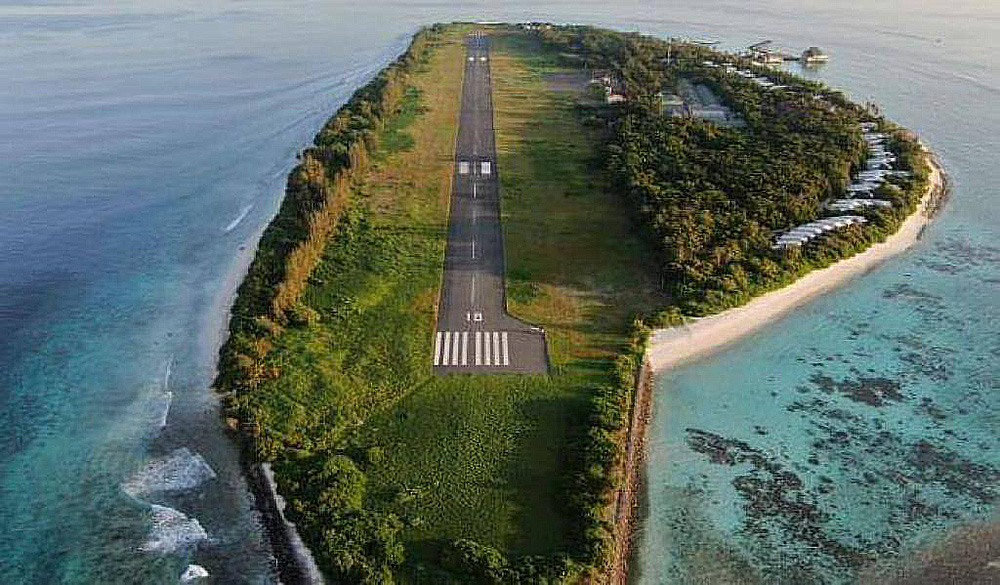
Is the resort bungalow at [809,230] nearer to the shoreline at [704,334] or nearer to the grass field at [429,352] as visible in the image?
the shoreline at [704,334]

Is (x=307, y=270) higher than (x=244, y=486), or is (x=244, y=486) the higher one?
(x=307, y=270)

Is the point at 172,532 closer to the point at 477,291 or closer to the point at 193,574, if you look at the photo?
the point at 193,574

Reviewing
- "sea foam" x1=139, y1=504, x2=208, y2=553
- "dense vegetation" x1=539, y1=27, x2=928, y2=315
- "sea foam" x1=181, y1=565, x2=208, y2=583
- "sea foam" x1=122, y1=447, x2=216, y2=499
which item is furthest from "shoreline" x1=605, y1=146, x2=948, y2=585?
"sea foam" x1=122, y1=447, x2=216, y2=499

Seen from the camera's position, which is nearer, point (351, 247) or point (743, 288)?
point (743, 288)

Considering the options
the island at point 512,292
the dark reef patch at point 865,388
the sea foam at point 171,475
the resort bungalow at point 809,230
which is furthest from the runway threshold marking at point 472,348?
the resort bungalow at point 809,230

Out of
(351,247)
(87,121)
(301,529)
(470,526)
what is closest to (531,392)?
(470,526)

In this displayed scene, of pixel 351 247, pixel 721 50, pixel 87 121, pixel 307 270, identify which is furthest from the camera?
pixel 721 50

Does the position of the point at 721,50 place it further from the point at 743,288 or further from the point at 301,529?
the point at 301,529
